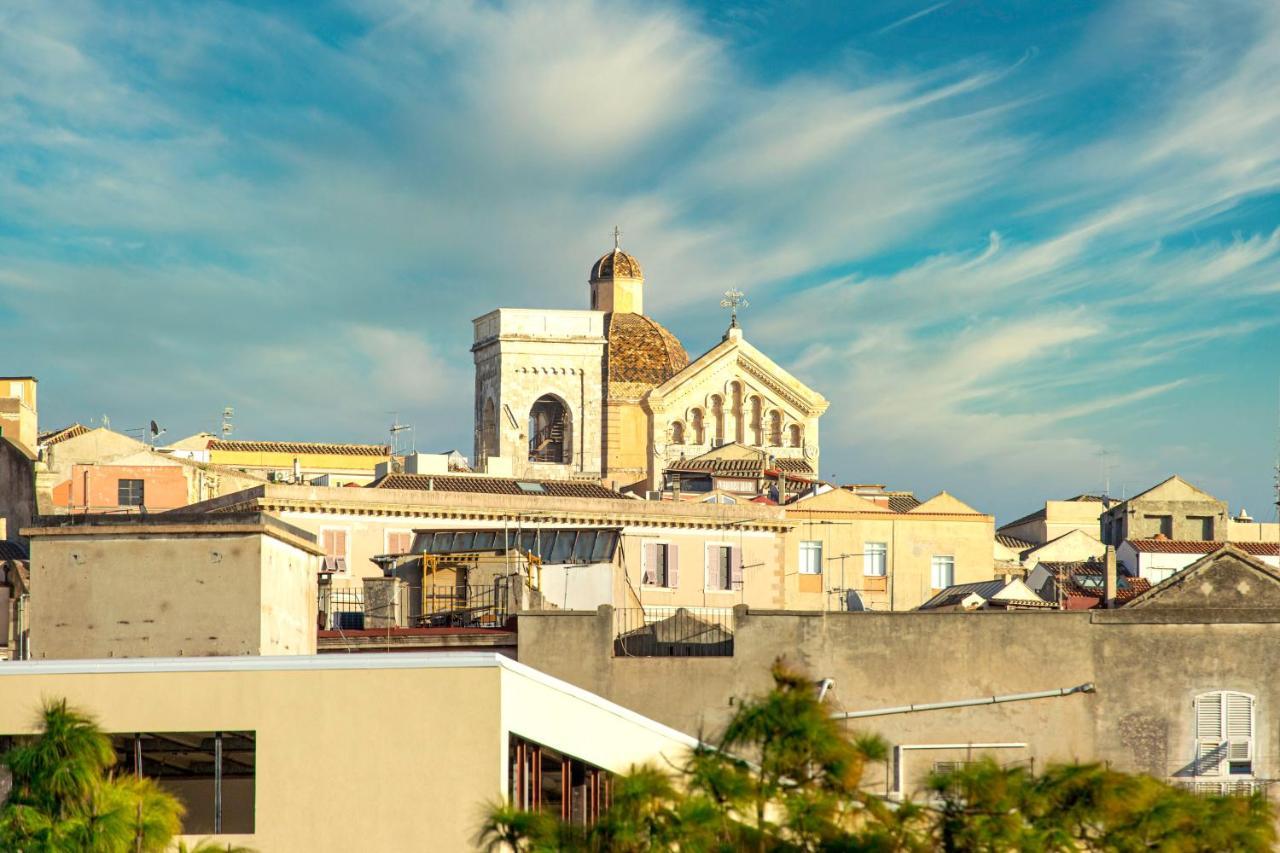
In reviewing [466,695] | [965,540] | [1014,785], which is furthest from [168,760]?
[965,540]

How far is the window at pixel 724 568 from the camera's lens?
5353 cm

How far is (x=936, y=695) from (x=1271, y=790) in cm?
518

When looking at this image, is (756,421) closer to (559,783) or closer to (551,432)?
(551,432)

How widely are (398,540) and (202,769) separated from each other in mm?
24692

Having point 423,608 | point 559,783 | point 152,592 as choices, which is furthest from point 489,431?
point 559,783

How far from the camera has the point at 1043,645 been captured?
37531 millimetres

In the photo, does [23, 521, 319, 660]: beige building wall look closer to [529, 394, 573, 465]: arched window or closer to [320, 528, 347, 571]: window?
[320, 528, 347, 571]: window

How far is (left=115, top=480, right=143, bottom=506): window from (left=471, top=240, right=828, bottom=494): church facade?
90.8ft

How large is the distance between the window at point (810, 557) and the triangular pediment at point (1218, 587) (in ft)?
64.7

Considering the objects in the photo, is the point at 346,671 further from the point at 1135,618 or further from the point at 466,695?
the point at 1135,618

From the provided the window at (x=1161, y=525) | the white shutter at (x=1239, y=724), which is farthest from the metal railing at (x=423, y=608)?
the window at (x=1161, y=525)

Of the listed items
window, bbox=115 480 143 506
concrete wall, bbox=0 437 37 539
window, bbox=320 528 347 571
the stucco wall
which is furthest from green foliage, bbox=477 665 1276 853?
window, bbox=115 480 143 506

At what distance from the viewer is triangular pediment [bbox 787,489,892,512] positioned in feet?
197

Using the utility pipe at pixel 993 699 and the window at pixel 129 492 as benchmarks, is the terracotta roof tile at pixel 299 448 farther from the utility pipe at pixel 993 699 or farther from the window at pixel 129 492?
the utility pipe at pixel 993 699
